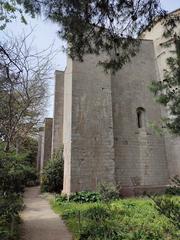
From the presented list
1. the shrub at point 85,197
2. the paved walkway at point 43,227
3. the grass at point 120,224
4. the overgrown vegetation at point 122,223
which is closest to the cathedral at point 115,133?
the shrub at point 85,197

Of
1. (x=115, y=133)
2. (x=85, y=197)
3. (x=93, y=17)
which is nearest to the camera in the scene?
(x=93, y=17)

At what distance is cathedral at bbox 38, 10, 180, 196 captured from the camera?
11.8m

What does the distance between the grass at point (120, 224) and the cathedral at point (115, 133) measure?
136 inches

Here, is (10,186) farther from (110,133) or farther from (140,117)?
(140,117)

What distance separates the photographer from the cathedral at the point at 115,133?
11789mm

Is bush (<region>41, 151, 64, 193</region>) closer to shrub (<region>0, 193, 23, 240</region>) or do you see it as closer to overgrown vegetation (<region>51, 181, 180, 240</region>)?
overgrown vegetation (<region>51, 181, 180, 240</region>)

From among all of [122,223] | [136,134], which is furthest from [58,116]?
[122,223]

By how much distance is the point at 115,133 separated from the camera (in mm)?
13117

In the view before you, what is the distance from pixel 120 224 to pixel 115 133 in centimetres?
719

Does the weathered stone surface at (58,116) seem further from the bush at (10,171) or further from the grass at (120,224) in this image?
the bush at (10,171)

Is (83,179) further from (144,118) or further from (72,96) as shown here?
(144,118)

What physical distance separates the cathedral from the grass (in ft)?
11.3


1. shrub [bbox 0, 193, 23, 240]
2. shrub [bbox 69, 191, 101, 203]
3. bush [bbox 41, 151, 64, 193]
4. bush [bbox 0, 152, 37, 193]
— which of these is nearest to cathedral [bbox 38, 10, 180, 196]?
shrub [bbox 69, 191, 101, 203]

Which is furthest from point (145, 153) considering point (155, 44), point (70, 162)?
point (155, 44)
